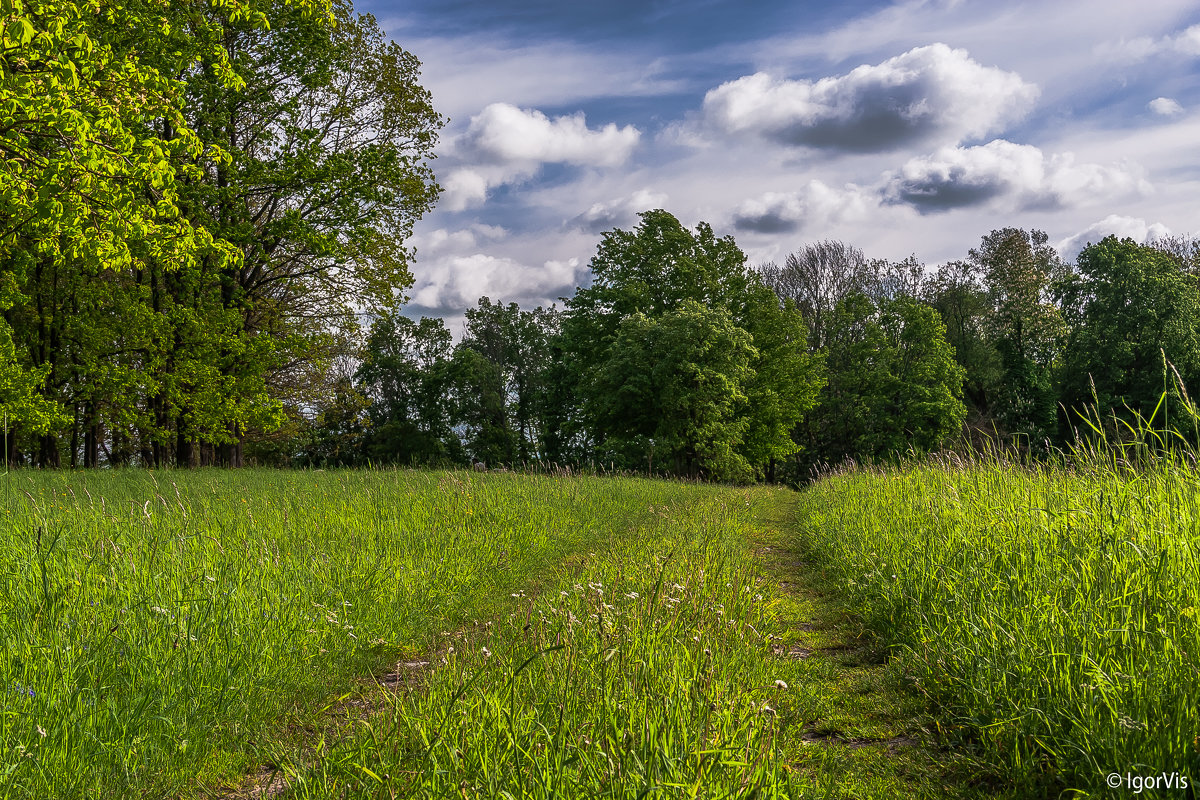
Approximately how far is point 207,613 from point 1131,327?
42865 mm

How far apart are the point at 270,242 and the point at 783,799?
68.1 ft

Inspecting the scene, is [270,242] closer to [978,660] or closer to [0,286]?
[0,286]

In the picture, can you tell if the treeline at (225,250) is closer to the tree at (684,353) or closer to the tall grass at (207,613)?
the tall grass at (207,613)

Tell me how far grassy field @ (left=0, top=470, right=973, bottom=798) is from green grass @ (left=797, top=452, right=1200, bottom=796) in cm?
32

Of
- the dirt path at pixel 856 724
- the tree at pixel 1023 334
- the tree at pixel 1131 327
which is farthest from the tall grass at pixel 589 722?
the tree at pixel 1023 334

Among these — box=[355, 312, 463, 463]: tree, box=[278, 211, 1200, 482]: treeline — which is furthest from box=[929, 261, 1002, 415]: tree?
box=[355, 312, 463, 463]: tree

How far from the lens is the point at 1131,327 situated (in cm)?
3450

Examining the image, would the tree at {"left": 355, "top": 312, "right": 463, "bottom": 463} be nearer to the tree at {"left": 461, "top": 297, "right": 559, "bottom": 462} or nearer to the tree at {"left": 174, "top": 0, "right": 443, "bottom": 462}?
the tree at {"left": 461, "top": 297, "right": 559, "bottom": 462}

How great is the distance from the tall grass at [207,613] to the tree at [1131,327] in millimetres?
36614

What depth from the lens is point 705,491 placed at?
653 inches

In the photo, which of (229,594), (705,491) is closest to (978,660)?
(229,594)

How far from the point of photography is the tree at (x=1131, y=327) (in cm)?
3281

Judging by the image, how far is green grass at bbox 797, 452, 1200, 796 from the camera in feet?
8.86

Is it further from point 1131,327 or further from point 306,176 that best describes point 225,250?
point 1131,327
